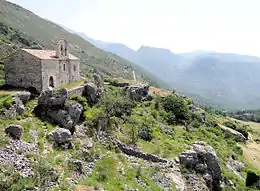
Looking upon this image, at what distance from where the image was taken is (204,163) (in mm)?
50906

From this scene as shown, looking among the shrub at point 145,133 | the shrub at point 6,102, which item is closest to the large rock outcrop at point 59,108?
the shrub at point 6,102

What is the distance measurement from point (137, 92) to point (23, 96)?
3332 centimetres

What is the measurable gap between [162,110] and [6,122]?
3975 cm

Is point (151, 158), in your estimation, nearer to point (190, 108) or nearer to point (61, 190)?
point (61, 190)

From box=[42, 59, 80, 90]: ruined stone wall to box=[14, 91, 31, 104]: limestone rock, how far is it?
12.6 ft

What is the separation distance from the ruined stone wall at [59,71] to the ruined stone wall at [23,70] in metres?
A: 0.97

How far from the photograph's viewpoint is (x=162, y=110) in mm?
70688

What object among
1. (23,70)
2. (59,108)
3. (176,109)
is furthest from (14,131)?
(176,109)

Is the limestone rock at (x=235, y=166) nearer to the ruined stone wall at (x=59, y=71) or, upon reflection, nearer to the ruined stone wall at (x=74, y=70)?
the ruined stone wall at (x=74, y=70)

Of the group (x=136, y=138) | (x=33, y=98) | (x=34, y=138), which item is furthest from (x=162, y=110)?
(x=34, y=138)

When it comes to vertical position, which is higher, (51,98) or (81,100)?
(51,98)

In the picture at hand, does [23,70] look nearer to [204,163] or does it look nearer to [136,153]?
[136,153]

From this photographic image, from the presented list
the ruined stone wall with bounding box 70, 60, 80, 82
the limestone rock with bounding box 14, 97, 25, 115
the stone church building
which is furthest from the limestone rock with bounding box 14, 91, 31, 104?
the ruined stone wall with bounding box 70, 60, 80, 82

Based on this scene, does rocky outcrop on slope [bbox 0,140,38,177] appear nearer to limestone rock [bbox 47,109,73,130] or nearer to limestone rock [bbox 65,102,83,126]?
limestone rock [bbox 47,109,73,130]
